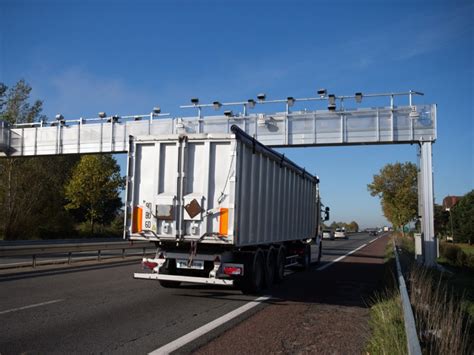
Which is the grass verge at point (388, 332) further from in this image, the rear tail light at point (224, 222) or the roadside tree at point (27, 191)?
the roadside tree at point (27, 191)

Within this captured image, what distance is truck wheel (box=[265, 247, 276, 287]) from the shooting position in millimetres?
11883

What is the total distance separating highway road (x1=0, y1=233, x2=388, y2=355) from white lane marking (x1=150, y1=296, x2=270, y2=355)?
0.10 m

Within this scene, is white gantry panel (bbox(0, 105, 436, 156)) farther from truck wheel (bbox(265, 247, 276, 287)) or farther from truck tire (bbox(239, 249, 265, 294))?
truck tire (bbox(239, 249, 265, 294))

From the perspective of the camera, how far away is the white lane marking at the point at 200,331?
6102mm

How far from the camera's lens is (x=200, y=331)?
7.17 meters

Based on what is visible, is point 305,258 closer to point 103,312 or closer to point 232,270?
point 232,270

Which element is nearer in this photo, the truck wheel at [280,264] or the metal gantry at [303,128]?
the truck wheel at [280,264]

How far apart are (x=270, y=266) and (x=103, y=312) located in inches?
199

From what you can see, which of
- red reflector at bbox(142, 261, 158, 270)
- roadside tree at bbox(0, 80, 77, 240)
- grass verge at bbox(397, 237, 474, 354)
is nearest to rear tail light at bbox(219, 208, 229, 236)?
red reflector at bbox(142, 261, 158, 270)

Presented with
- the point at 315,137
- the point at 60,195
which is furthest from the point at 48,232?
the point at 315,137

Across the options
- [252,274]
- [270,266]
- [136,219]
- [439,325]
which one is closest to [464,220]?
[270,266]

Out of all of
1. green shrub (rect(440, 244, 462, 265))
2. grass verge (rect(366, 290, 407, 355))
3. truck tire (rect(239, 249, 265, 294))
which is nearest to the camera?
grass verge (rect(366, 290, 407, 355))

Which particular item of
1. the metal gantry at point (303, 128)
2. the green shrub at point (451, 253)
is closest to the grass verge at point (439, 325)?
the metal gantry at point (303, 128)

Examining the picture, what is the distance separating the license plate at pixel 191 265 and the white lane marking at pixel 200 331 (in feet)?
4.03
